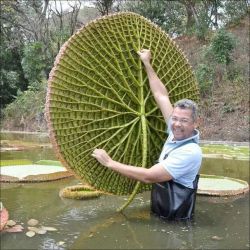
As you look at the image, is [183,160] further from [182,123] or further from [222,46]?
[222,46]

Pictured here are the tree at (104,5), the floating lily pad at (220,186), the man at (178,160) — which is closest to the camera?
the man at (178,160)

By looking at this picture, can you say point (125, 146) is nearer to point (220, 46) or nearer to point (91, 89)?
point (91, 89)

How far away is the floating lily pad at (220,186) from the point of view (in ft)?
16.2

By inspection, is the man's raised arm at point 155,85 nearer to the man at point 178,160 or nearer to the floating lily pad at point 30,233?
the man at point 178,160

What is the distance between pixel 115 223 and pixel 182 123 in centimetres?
97

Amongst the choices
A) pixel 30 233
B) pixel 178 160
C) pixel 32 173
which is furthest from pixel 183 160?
pixel 32 173

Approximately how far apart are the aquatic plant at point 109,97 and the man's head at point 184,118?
1.71 feet

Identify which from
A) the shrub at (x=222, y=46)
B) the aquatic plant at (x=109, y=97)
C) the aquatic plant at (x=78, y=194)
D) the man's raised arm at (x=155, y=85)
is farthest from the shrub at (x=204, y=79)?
the man's raised arm at (x=155, y=85)

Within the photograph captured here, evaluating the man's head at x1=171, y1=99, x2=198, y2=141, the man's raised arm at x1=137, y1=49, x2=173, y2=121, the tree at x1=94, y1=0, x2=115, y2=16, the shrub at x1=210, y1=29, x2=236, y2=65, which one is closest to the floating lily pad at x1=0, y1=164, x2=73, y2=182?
the man's raised arm at x1=137, y1=49, x2=173, y2=121

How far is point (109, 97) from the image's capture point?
375 centimetres

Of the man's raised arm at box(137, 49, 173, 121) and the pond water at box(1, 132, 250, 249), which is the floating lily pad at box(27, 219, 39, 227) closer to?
the pond water at box(1, 132, 250, 249)

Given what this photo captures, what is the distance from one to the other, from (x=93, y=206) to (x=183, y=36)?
1958 cm

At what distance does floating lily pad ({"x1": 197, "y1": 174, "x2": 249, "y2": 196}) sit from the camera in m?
4.93

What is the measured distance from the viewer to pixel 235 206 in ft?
14.5
